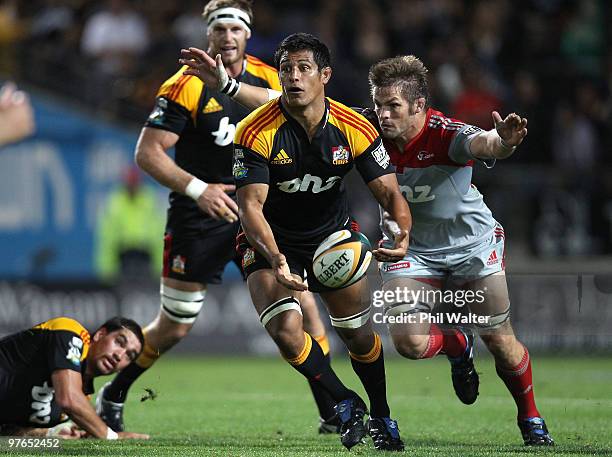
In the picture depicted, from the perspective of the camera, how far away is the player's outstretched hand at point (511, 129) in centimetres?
647

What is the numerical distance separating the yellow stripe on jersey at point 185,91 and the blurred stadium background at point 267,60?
6.11 m

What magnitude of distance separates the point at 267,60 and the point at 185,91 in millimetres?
6555

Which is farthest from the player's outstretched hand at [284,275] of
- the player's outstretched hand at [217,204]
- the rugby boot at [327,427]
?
the rugby boot at [327,427]

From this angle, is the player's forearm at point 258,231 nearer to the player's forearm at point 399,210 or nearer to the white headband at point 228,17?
the player's forearm at point 399,210

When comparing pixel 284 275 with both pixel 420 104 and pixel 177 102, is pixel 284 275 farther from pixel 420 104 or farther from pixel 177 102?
pixel 177 102

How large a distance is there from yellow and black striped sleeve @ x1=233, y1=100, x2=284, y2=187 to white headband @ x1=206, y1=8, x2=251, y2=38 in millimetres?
1552

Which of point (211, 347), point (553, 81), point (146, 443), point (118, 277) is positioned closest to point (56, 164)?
point (118, 277)

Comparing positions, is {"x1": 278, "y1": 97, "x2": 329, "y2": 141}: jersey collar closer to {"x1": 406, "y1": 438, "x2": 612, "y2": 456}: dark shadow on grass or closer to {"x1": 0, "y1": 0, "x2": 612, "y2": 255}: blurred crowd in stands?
{"x1": 406, "y1": 438, "x2": 612, "y2": 456}: dark shadow on grass

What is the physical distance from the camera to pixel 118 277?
46.3 feet

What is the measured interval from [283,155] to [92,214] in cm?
926

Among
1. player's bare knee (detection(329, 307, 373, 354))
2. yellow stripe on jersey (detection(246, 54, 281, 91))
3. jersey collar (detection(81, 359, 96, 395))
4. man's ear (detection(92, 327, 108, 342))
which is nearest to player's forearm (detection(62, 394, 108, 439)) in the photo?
jersey collar (detection(81, 359, 96, 395))

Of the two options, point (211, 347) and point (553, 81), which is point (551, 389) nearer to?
point (211, 347)

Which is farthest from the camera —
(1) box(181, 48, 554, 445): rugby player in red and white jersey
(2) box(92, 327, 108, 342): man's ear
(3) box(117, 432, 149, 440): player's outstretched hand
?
(2) box(92, 327, 108, 342): man's ear

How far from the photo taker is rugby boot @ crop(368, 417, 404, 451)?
262 inches
